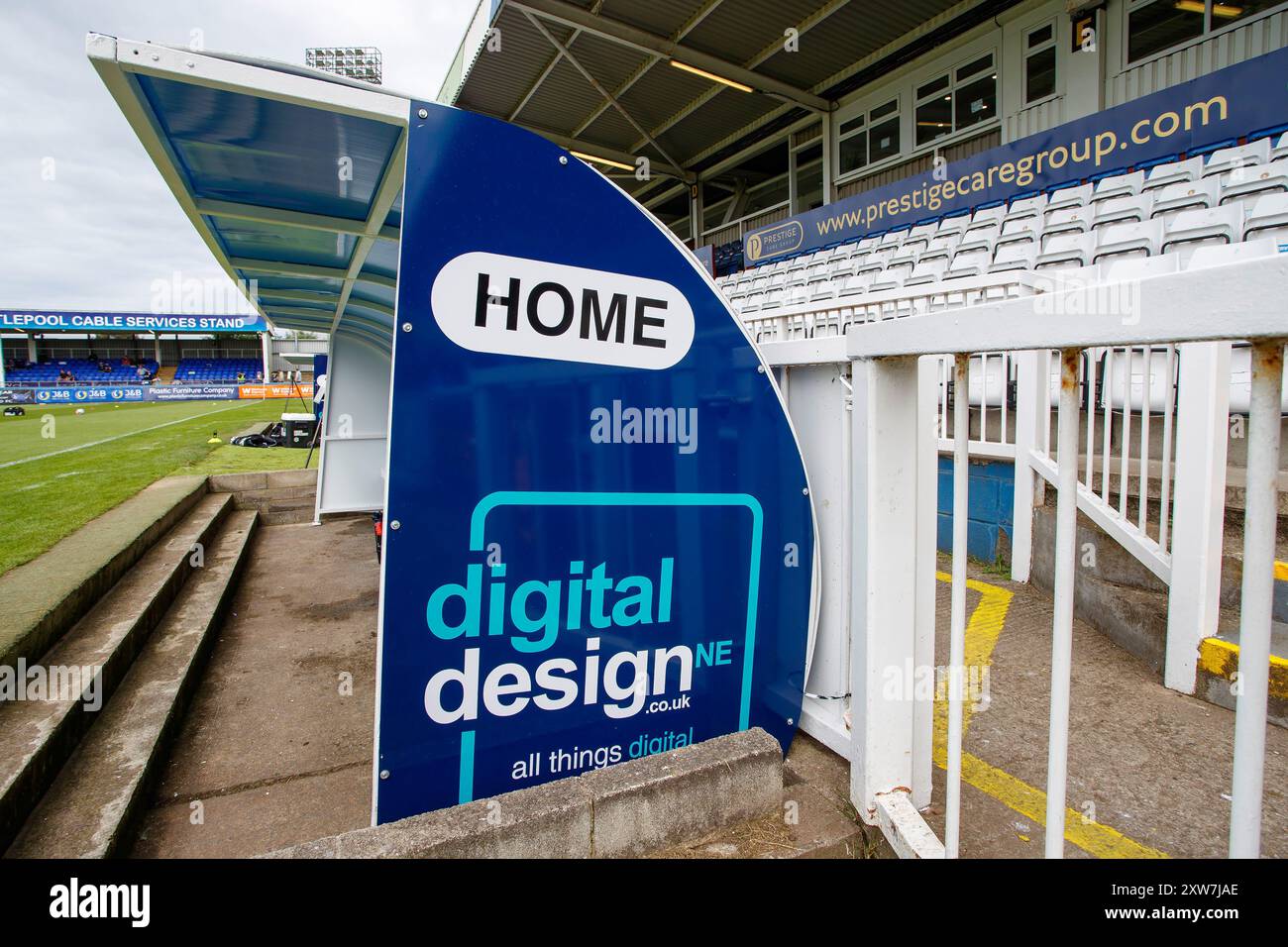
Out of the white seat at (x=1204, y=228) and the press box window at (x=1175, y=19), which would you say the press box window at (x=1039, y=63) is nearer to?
the press box window at (x=1175, y=19)

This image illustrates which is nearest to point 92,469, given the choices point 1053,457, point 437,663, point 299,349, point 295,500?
point 295,500

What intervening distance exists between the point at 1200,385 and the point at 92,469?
11619 mm

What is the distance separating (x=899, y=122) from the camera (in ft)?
49.9

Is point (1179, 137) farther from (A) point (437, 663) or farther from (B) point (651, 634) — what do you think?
(A) point (437, 663)

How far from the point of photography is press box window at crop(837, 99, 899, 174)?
1551 centimetres

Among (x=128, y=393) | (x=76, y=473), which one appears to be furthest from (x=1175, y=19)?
(x=128, y=393)

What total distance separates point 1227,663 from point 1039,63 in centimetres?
1387

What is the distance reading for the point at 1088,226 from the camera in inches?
291

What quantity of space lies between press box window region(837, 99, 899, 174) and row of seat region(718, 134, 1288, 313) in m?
5.24

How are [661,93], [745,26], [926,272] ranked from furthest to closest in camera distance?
1. [661,93]
2. [745,26]
3. [926,272]

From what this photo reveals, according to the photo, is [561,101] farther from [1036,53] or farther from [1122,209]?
[1122,209]

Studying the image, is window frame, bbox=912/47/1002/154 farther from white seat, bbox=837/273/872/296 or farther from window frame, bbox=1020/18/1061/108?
white seat, bbox=837/273/872/296

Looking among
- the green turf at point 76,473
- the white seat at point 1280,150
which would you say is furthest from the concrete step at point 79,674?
the white seat at point 1280,150

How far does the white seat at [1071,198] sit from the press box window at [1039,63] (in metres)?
4.91
